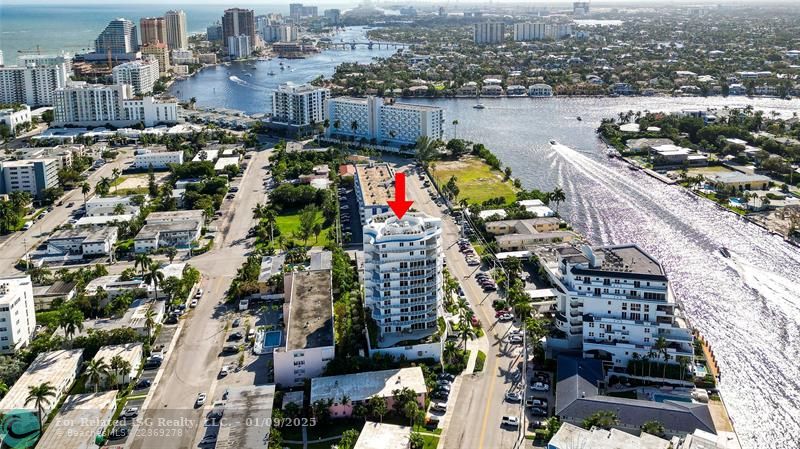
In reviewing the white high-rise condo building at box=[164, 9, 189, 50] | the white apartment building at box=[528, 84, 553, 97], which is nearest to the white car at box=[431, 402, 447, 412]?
the white apartment building at box=[528, 84, 553, 97]

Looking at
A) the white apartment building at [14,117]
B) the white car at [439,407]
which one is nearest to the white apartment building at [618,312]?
the white car at [439,407]

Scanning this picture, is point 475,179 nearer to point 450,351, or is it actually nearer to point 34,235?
point 450,351

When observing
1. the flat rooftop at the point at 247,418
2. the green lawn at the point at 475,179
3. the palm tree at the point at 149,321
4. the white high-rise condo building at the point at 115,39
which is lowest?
the flat rooftop at the point at 247,418

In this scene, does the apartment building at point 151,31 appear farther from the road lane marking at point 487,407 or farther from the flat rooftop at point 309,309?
the road lane marking at point 487,407

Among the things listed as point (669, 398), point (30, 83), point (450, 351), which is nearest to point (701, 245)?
point (669, 398)

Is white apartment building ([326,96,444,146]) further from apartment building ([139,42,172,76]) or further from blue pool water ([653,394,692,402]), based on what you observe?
apartment building ([139,42,172,76])

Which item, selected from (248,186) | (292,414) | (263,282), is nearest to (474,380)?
(292,414)

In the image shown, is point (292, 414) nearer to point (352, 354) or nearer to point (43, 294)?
point (352, 354)
